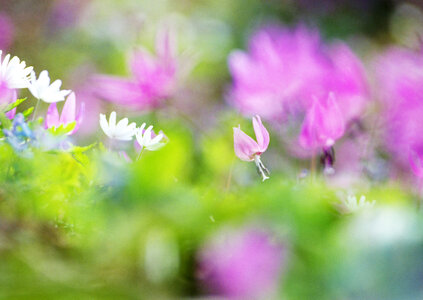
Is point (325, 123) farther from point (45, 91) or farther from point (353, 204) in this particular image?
point (45, 91)

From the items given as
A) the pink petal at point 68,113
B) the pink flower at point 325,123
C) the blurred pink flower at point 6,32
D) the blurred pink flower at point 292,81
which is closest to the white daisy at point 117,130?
the pink petal at point 68,113

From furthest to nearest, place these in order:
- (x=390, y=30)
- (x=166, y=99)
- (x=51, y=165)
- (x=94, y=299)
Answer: (x=390, y=30) → (x=166, y=99) → (x=51, y=165) → (x=94, y=299)

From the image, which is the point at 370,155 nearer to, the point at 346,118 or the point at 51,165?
Answer: the point at 346,118

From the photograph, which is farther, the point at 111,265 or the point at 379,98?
the point at 379,98

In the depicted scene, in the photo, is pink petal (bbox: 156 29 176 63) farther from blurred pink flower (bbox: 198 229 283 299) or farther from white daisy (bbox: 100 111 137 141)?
blurred pink flower (bbox: 198 229 283 299)

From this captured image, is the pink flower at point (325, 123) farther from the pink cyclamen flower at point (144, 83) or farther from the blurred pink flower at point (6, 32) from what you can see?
the blurred pink flower at point (6, 32)

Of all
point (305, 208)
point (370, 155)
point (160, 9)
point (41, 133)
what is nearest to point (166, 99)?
point (370, 155)

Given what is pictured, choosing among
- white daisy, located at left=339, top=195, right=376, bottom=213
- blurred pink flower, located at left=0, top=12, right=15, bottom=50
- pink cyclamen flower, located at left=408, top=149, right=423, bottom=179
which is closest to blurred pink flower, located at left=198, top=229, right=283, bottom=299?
white daisy, located at left=339, top=195, right=376, bottom=213
